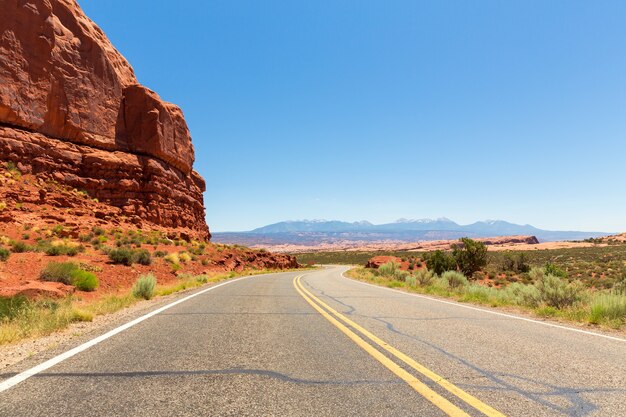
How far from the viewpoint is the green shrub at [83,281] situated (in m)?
13.3

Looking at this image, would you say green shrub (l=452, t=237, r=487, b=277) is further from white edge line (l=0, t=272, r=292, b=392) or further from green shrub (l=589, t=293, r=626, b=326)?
white edge line (l=0, t=272, r=292, b=392)

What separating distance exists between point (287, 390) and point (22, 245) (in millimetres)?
19800

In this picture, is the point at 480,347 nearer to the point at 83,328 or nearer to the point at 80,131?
the point at 83,328

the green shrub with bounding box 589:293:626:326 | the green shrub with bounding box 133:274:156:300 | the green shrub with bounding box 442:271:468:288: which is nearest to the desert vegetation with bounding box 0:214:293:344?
the green shrub with bounding box 133:274:156:300

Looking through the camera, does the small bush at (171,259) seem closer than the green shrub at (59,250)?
No

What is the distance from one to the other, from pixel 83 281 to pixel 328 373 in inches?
492

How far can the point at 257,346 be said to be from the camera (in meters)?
5.51

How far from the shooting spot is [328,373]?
13.8 feet

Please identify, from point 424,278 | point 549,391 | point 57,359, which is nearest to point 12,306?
point 57,359

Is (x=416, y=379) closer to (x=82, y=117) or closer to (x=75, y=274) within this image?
(x=75, y=274)

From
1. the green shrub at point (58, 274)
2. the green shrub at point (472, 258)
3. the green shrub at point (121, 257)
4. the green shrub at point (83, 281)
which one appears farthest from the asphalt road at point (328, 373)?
the green shrub at point (472, 258)

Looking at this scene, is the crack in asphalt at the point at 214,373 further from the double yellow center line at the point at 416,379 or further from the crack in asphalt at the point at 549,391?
the crack in asphalt at the point at 549,391

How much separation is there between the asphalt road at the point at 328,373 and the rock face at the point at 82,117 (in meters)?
37.4

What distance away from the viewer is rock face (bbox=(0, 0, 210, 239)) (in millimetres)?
35188
